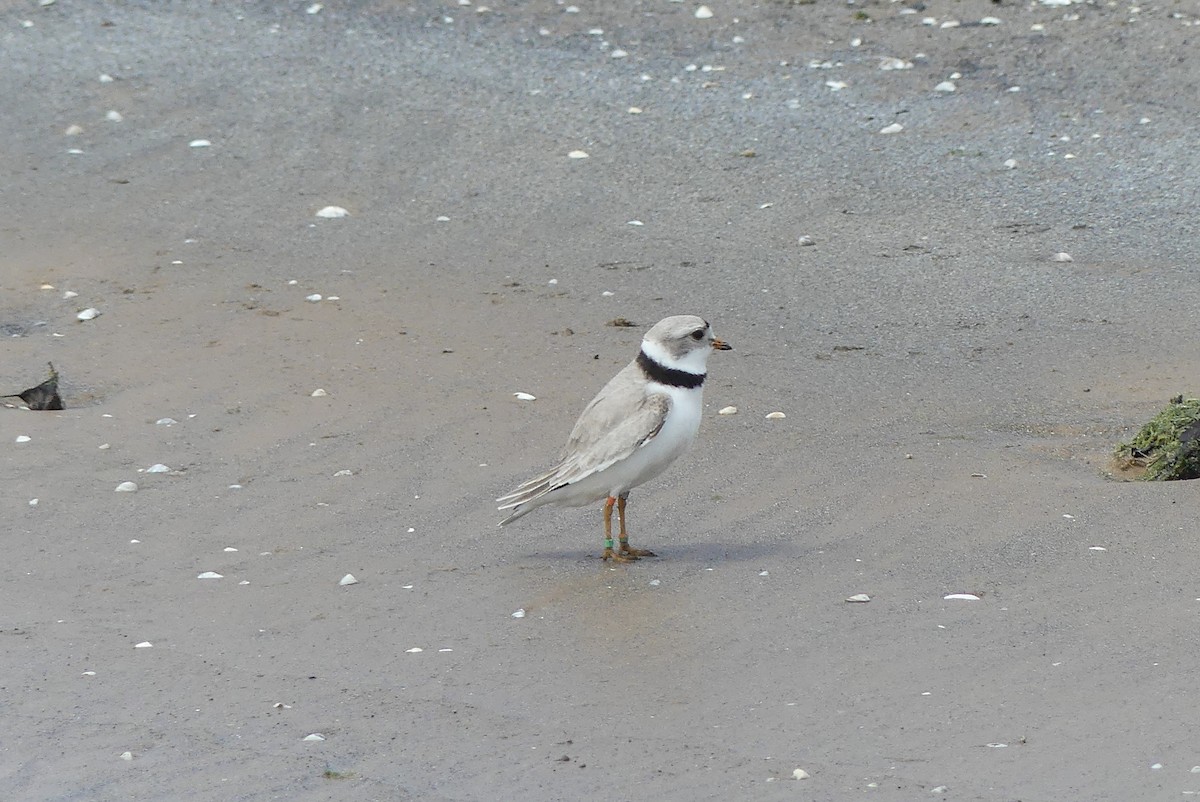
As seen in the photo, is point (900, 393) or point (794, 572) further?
point (900, 393)

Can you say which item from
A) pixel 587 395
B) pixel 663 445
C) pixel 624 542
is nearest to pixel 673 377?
pixel 663 445

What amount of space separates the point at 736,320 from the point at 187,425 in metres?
3.02

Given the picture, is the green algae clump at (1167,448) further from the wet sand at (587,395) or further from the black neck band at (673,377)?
the black neck band at (673,377)

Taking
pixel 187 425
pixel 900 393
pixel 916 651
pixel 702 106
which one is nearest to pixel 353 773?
pixel 916 651

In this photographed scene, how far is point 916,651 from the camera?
5281mm

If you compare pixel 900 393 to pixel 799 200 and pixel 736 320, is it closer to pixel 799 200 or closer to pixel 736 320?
pixel 736 320

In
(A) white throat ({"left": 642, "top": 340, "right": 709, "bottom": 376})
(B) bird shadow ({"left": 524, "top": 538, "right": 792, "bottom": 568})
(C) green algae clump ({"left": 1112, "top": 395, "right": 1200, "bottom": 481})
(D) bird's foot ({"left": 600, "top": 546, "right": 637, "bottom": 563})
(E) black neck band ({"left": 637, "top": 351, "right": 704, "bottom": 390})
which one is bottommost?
(B) bird shadow ({"left": 524, "top": 538, "right": 792, "bottom": 568})

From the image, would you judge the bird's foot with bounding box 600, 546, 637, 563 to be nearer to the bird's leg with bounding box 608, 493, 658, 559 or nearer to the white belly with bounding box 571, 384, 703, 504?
the bird's leg with bounding box 608, 493, 658, 559

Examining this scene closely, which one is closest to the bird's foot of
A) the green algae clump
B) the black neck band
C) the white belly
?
the white belly

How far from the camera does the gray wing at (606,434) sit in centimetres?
611

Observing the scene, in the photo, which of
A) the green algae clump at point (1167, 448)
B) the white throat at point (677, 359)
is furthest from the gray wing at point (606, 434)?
the green algae clump at point (1167, 448)

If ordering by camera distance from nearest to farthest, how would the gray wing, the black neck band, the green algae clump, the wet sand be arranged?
the wet sand
the gray wing
the black neck band
the green algae clump

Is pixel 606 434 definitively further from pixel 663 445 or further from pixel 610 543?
pixel 610 543

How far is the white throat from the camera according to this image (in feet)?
20.5
